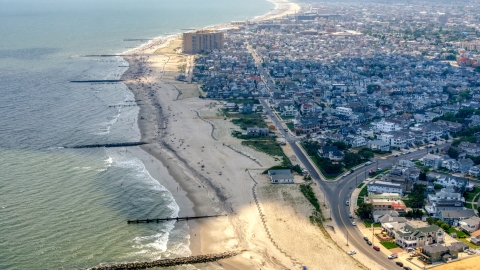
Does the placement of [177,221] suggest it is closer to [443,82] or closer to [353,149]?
[353,149]

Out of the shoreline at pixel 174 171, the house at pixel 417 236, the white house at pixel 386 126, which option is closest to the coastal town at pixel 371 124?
the house at pixel 417 236

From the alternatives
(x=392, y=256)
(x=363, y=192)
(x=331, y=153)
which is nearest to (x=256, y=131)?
(x=331, y=153)

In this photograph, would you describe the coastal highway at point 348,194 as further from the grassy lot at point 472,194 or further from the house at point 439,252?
the grassy lot at point 472,194

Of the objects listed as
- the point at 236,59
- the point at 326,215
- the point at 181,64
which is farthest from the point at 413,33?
the point at 326,215

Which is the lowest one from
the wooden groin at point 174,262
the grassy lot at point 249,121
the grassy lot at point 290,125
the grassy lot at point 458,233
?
the wooden groin at point 174,262

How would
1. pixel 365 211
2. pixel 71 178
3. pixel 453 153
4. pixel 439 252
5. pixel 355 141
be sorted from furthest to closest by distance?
pixel 355 141, pixel 453 153, pixel 71 178, pixel 365 211, pixel 439 252

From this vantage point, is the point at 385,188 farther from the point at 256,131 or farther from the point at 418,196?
the point at 256,131
